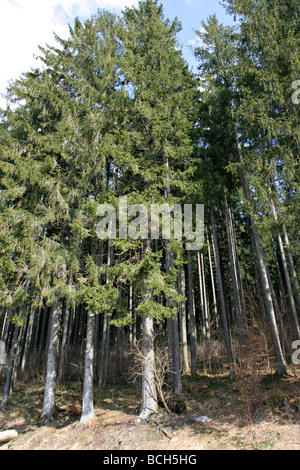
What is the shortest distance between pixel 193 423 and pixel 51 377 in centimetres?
526

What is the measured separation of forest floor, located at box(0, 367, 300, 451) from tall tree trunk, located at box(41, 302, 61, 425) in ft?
1.01

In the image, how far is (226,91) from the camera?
11664 mm

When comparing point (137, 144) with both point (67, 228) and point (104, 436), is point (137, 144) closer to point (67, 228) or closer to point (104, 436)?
point (67, 228)

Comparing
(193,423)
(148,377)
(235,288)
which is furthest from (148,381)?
(235,288)

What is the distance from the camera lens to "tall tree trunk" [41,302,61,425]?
9.34 metres

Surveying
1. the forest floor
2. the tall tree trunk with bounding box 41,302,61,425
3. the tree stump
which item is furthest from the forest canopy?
the tree stump

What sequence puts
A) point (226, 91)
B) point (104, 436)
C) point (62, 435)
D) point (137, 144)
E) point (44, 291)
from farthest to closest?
point (226, 91), point (137, 144), point (44, 291), point (62, 435), point (104, 436)

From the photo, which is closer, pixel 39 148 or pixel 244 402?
pixel 244 402

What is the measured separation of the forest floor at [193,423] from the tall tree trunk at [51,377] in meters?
0.31

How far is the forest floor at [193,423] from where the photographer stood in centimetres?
609

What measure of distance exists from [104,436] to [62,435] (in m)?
1.53

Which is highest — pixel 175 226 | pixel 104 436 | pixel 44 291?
pixel 175 226

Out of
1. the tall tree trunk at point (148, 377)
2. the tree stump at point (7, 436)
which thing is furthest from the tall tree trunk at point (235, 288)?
the tree stump at point (7, 436)
